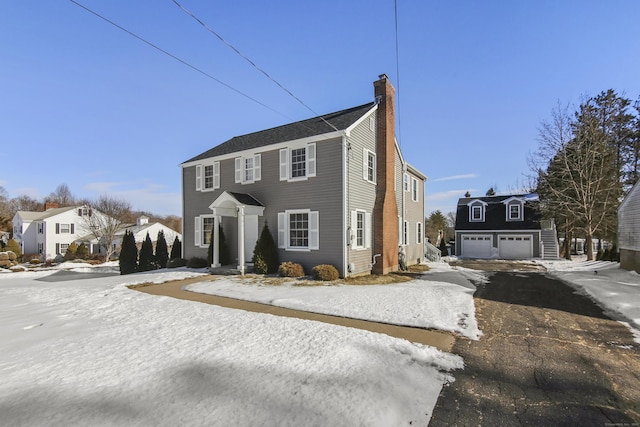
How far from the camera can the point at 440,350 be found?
501cm

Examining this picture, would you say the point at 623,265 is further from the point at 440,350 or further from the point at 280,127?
the point at 280,127

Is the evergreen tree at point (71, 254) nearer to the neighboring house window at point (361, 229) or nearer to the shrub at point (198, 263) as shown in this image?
the shrub at point (198, 263)

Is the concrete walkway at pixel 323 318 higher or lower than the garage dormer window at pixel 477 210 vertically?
lower

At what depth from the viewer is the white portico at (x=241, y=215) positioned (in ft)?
43.2

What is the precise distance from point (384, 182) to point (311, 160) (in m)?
Answer: 3.89

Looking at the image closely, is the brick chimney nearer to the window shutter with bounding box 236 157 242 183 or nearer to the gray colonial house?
the gray colonial house

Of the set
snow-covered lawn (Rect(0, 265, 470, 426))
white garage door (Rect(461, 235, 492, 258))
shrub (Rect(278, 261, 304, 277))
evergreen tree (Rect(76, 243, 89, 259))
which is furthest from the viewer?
evergreen tree (Rect(76, 243, 89, 259))

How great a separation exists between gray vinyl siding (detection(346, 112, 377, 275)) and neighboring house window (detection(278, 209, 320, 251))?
1517 mm

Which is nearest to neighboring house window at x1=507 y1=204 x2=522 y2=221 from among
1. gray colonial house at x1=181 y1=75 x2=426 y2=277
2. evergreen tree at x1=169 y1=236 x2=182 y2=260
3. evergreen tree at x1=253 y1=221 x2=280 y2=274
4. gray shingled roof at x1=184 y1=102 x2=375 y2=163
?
gray colonial house at x1=181 y1=75 x2=426 y2=277

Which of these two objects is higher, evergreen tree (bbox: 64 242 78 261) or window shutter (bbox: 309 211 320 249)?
window shutter (bbox: 309 211 320 249)

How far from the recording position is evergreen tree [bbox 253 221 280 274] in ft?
43.2

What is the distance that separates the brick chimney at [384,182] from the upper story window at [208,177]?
845 centimetres

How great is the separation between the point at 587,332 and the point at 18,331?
1117cm

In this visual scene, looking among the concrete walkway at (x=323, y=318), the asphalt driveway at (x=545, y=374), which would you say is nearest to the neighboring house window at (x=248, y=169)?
the concrete walkway at (x=323, y=318)
